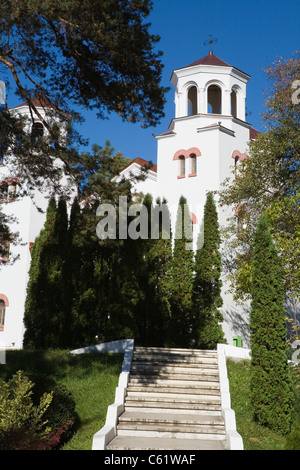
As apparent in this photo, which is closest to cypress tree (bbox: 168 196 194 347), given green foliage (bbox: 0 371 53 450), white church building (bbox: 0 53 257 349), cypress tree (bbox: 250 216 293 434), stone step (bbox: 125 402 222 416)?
white church building (bbox: 0 53 257 349)

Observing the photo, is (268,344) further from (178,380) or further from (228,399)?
(178,380)

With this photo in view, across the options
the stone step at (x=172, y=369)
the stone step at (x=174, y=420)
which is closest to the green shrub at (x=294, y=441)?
the stone step at (x=174, y=420)

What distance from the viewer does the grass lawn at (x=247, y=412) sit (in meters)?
9.68

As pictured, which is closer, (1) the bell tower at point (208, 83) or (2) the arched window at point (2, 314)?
(1) the bell tower at point (208, 83)

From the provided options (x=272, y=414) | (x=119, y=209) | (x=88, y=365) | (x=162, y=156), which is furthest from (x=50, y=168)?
(x=162, y=156)

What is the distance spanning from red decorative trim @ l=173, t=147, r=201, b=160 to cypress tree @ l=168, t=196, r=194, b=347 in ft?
16.8

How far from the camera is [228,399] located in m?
11.1

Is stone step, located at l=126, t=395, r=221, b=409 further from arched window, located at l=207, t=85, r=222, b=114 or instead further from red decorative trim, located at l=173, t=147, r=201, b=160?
arched window, located at l=207, t=85, r=222, b=114

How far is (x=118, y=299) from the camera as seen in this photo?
55.2ft

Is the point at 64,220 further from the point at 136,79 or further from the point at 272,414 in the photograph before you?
the point at 272,414

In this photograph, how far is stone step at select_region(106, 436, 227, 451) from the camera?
353 inches

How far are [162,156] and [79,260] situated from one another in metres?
7.39

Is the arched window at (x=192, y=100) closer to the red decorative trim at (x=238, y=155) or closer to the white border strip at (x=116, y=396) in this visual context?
the red decorative trim at (x=238, y=155)

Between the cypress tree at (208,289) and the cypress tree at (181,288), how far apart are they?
27 centimetres
